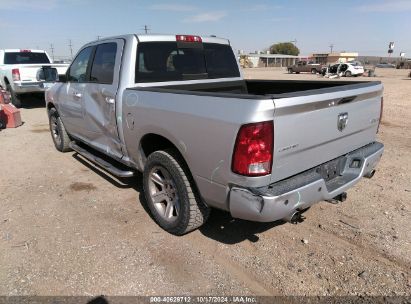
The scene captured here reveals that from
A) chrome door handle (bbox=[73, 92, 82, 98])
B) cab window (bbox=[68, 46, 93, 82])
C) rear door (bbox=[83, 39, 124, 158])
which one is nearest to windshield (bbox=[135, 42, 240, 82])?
rear door (bbox=[83, 39, 124, 158])

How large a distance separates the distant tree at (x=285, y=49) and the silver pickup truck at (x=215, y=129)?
135398mm

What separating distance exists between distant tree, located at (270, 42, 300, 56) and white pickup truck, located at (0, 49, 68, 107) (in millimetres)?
128035

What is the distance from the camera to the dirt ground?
2889mm

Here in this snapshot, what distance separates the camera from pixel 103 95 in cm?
425

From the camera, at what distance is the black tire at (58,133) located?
6.37 m

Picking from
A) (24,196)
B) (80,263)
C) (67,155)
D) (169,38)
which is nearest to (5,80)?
(67,155)

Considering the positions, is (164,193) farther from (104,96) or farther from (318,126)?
(318,126)

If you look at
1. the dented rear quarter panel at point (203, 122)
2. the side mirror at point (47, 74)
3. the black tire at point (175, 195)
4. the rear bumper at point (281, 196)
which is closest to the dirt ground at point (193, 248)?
the black tire at point (175, 195)

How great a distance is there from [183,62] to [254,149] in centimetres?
230

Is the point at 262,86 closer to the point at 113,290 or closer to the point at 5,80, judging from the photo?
the point at 113,290

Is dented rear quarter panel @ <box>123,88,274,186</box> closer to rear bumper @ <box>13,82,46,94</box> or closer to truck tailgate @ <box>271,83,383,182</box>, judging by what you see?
truck tailgate @ <box>271,83,383,182</box>

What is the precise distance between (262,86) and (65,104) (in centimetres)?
309

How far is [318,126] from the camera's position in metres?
2.88

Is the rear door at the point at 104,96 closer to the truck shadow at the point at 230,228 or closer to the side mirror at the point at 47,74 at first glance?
the truck shadow at the point at 230,228
